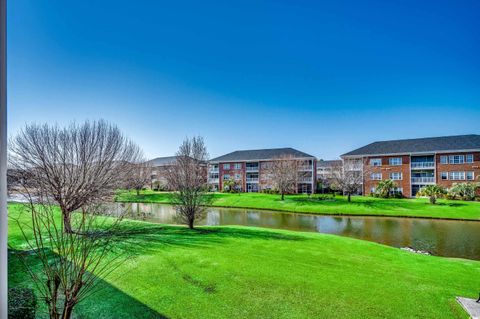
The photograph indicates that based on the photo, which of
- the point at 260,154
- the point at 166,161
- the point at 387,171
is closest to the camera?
the point at 166,161

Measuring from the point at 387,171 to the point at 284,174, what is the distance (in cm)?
659

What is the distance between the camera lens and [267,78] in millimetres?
4480

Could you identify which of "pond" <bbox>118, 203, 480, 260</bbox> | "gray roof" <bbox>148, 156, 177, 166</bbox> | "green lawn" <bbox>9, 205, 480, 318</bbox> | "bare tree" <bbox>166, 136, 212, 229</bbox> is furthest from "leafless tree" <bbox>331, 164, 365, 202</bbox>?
"green lawn" <bbox>9, 205, 480, 318</bbox>

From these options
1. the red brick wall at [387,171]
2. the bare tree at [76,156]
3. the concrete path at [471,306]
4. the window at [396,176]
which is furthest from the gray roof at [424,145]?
the bare tree at [76,156]

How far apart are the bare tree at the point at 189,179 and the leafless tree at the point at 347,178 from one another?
10.5m

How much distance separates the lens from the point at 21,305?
1371 mm

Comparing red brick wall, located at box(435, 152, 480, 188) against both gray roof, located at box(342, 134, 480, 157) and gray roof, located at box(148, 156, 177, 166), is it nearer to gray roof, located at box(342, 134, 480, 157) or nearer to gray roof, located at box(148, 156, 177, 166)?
gray roof, located at box(342, 134, 480, 157)

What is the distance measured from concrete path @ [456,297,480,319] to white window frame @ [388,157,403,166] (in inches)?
634

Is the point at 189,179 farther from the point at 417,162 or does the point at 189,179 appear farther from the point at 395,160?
the point at 417,162

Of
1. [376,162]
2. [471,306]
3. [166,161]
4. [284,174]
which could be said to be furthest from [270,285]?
[376,162]

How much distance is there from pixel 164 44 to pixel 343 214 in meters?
10.1

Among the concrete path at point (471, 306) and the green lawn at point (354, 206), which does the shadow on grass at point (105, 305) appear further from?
the green lawn at point (354, 206)

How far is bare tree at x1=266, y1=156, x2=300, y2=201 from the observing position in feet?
51.2

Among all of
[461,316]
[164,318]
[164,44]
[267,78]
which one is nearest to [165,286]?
[164,318]
